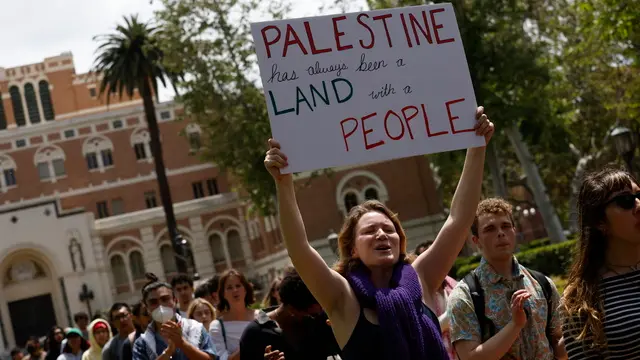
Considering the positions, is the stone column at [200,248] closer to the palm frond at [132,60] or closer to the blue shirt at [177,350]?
the palm frond at [132,60]

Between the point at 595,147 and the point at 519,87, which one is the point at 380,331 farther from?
the point at 595,147

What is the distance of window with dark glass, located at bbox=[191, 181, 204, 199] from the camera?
65.9m

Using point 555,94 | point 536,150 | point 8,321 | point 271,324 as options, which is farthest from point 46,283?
point 271,324

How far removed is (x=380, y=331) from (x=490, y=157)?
1212 inches

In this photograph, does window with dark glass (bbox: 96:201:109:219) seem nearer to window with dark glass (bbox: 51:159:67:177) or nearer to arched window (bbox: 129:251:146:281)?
window with dark glass (bbox: 51:159:67:177)

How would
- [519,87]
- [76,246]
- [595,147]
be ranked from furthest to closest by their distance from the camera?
[76,246] → [595,147] → [519,87]

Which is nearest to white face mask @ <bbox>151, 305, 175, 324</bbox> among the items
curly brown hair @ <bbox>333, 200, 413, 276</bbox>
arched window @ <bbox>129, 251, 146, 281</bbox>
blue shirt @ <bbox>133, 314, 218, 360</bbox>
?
blue shirt @ <bbox>133, 314, 218, 360</bbox>

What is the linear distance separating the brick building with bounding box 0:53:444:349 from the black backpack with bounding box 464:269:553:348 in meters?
46.5

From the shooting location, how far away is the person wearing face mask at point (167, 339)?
26.3ft

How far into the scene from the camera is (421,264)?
4.89 m

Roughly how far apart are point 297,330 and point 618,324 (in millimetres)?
2952

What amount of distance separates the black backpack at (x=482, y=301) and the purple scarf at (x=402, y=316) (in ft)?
2.86

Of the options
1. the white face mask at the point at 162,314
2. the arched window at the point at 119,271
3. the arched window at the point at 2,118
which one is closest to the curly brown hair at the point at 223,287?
the white face mask at the point at 162,314

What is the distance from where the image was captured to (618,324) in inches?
158
